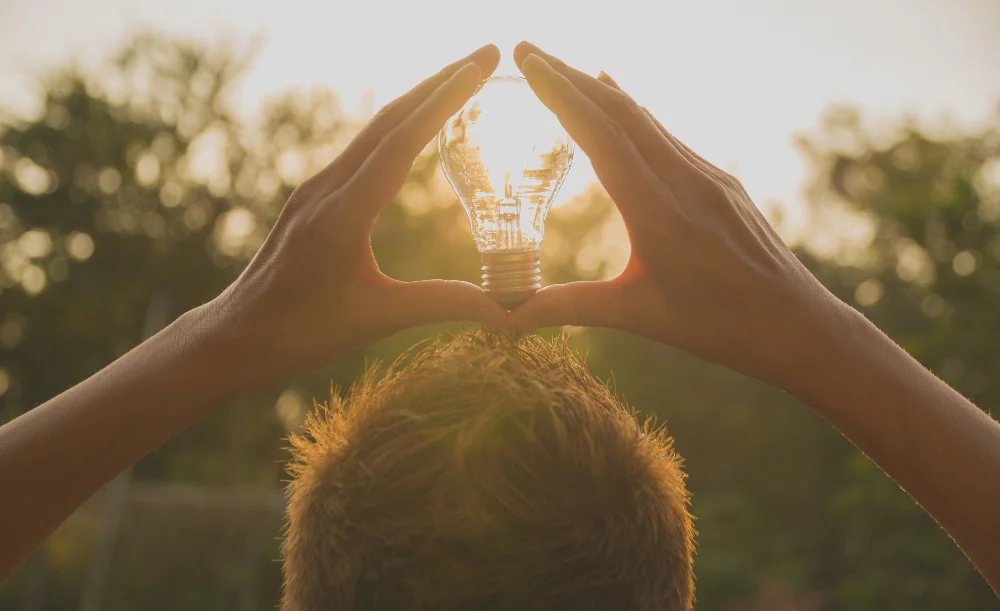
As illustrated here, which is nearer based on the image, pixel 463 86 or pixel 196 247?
pixel 463 86

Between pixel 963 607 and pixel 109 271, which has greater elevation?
pixel 109 271

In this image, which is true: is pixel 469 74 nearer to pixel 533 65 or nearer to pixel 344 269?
pixel 533 65

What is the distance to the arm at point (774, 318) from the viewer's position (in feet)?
5.36

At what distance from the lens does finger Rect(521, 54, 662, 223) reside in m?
1.63

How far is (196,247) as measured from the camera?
1325 inches

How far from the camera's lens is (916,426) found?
64.4 inches

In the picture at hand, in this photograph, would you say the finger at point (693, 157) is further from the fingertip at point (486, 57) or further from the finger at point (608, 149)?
the fingertip at point (486, 57)

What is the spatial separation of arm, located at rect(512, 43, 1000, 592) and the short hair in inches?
13.4

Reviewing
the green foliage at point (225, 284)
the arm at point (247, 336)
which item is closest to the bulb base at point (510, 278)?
the arm at point (247, 336)

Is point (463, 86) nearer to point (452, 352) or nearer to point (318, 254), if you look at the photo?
point (318, 254)

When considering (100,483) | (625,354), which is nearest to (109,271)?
(625,354)

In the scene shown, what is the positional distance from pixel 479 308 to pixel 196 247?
1344 inches

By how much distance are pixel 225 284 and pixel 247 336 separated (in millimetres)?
32002

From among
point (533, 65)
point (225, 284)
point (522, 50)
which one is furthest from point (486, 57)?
point (225, 284)
